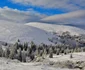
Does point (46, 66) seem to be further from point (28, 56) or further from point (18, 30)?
point (18, 30)

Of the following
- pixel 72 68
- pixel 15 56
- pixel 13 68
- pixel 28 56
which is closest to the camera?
pixel 13 68

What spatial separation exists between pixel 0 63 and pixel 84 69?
13.9 m

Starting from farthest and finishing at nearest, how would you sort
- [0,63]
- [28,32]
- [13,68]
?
[28,32]
[0,63]
[13,68]

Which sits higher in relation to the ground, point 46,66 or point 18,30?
point 18,30

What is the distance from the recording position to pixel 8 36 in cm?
16812

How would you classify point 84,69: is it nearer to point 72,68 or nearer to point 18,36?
point 72,68

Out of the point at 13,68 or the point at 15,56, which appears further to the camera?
the point at 15,56

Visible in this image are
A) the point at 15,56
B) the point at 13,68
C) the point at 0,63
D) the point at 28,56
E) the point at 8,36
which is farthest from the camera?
the point at 8,36

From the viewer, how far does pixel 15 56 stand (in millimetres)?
69188

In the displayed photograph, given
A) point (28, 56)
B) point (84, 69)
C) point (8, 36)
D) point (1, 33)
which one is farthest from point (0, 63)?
point (1, 33)

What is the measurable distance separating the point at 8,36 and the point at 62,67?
12846cm

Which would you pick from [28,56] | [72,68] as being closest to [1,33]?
[28,56]

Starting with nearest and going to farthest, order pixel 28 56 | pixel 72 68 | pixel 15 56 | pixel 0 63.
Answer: pixel 0 63, pixel 72 68, pixel 15 56, pixel 28 56

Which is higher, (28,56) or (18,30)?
(18,30)
